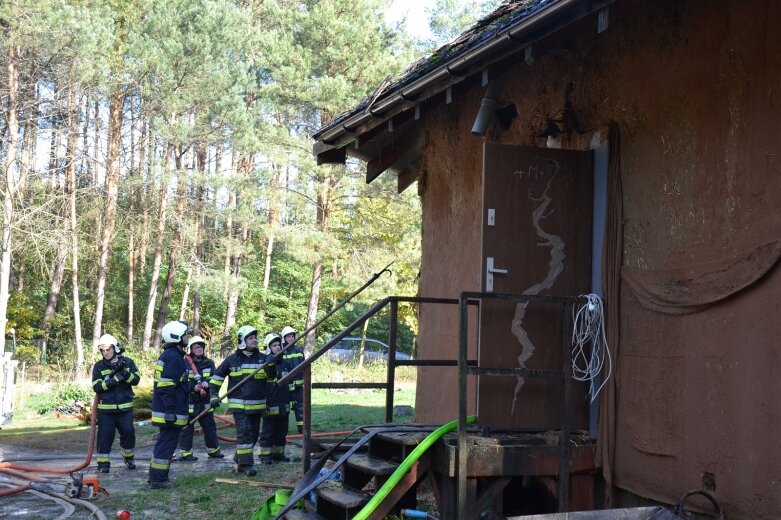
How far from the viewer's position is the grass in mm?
8625

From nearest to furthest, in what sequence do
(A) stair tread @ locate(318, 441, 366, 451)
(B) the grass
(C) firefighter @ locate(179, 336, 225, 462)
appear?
(A) stair tread @ locate(318, 441, 366, 451), (B) the grass, (C) firefighter @ locate(179, 336, 225, 462)

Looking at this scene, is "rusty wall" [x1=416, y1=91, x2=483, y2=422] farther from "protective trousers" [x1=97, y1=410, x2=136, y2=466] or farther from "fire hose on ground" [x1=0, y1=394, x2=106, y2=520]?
"protective trousers" [x1=97, y1=410, x2=136, y2=466]

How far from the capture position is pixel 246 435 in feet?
35.7

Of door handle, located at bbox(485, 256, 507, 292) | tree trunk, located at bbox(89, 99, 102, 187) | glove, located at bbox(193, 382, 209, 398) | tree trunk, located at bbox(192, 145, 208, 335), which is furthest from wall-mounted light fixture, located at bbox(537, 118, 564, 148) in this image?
tree trunk, located at bbox(89, 99, 102, 187)

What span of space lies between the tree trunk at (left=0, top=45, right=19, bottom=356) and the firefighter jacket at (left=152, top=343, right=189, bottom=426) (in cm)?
1505

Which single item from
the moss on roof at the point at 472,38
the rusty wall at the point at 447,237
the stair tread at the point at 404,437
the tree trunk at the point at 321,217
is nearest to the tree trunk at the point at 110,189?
the tree trunk at the point at 321,217

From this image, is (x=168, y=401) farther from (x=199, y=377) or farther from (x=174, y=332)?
(x=199, y=377)

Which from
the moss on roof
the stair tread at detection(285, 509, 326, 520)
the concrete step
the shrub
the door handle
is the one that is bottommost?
the shrub

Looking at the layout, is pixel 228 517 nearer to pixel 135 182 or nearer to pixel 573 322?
pixel 573 322

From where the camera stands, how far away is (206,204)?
3481 centimetres

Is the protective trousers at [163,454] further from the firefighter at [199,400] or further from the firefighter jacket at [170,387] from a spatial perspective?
the firefighter at [199,400]

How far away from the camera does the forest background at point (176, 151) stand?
26.0 metres

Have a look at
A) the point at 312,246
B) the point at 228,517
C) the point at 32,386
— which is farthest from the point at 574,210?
the point at 312,246

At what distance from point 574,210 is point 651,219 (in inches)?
31.6
